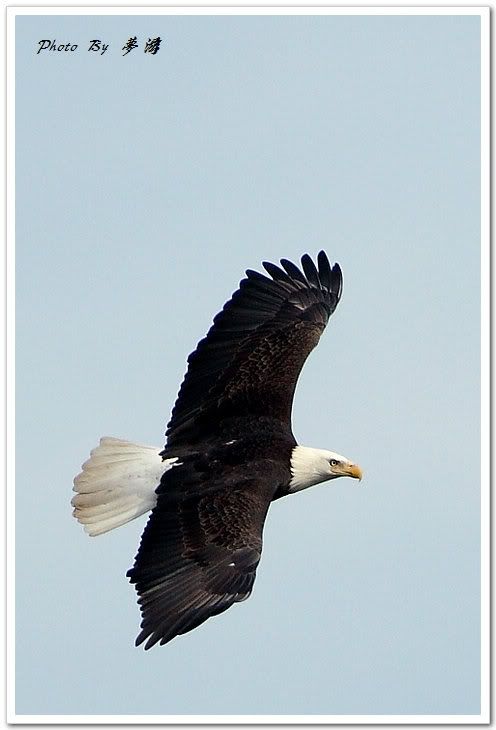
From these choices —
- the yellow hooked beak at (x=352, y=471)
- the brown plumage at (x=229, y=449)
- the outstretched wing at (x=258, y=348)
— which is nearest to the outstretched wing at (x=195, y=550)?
the brown plumage at (x=229, y=449)

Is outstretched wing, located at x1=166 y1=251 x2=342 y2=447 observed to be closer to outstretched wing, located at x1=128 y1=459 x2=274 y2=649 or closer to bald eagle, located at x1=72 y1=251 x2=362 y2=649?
bald eagle, located at x1=72 y1=251 x2=362 y2=649

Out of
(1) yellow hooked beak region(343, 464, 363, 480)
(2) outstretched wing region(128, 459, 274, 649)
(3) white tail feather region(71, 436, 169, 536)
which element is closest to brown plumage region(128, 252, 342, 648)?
(2) outstretched wing region(128, 459, 274, 649)

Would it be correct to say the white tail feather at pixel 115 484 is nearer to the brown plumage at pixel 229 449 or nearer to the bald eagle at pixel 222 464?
the bald eagle at pixel 222 464

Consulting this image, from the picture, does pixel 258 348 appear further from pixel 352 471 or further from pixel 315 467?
pixel 352 471
